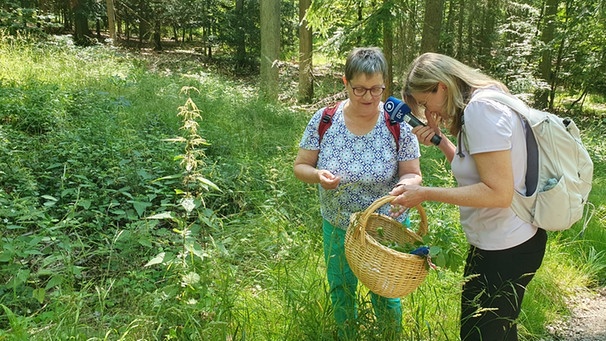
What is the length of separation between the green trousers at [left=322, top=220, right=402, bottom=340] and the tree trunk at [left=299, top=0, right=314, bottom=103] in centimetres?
931

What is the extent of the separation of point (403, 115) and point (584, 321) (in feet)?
8.53

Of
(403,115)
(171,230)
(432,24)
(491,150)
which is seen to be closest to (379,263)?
(491,150)

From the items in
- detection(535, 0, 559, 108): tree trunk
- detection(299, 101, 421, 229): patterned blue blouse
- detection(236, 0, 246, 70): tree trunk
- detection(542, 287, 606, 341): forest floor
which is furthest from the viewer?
detection(236, 0, 246, 70): tree trunk

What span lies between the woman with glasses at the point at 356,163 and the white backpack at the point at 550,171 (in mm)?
559

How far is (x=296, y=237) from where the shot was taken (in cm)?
369

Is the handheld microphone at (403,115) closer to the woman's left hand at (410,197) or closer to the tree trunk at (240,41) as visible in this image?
the woman's left hand at (410,197)

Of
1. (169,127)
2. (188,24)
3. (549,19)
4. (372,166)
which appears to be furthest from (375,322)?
(188,24)

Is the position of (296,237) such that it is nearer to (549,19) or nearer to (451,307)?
(451,307)

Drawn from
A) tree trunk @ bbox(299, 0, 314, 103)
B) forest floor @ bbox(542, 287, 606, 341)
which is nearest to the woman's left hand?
forest floor @ bbox(542, 287, 606, 341)

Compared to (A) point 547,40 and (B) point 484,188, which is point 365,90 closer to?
(B) point 484,188

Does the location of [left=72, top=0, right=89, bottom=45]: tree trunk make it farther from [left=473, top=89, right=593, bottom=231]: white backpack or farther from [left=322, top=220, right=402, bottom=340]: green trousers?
[left=473, top=89, right=593, bottom=231]: white backpack

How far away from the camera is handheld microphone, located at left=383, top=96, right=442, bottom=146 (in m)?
2.24

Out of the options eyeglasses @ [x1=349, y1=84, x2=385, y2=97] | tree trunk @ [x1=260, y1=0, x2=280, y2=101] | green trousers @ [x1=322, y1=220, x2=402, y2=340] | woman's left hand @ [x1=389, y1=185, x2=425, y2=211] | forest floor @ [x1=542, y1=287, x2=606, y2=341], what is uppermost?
tree trunk @ [x1=260, y1=0, x2=280, y2=101]

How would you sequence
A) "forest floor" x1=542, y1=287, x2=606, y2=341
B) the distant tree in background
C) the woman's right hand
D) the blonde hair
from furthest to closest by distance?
the distant tree in background → "forest floor" x1=542, y1=287, x2=606, y2=341 → the woman's right hand → the blonde hair
